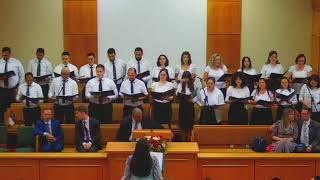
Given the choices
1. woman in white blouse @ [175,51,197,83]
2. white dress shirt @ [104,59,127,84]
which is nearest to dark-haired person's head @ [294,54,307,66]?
woman in white blouse @ [175,51,197,83]

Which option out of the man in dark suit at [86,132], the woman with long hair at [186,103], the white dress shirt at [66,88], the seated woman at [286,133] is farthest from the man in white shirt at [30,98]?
the seated woman at [286,133]

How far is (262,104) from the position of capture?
1104 centimetres

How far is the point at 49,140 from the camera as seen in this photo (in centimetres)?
984

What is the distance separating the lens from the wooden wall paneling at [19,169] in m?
8.80

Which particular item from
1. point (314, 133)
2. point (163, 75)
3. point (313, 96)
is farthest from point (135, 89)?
point (314, 133)

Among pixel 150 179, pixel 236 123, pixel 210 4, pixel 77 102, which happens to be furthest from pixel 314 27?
pixel 150 179

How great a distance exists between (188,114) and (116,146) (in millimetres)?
Answer: 2570

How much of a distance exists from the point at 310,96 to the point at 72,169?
15.3 ft

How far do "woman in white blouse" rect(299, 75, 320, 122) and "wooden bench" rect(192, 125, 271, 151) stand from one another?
128 cm

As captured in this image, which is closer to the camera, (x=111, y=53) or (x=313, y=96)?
(x=313, y=96)

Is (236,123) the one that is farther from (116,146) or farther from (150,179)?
(150,179)

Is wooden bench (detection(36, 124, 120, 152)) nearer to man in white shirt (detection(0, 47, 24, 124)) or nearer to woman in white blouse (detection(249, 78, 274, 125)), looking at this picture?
man in white shirt (detection(0, 47, 24, 124))

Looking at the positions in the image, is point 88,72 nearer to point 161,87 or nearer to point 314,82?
point 161,87

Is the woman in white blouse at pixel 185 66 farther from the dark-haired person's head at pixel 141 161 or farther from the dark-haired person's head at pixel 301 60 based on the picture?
the dark-haired person's head at pixel 141 161
